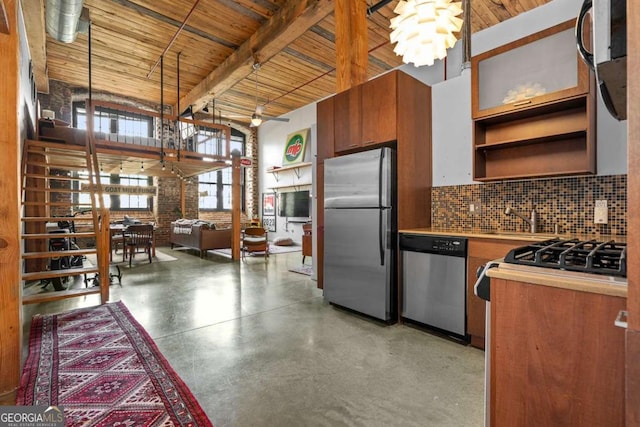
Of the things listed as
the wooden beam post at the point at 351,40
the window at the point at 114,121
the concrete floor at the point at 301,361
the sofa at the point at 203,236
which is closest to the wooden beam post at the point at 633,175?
the concrete floor at the point at 301,361

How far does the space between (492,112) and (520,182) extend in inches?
27.2

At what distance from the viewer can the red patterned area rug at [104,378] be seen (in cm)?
162

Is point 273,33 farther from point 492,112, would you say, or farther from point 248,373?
point 248,373

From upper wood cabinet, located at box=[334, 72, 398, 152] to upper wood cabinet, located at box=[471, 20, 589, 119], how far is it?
734 mm

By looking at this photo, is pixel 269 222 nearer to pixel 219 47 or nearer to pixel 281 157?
pixel 281 157

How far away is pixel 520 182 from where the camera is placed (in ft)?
9.00

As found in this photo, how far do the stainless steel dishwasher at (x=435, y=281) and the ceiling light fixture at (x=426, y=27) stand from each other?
56.6 inches

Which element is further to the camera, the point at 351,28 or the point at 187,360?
the point at 351,28

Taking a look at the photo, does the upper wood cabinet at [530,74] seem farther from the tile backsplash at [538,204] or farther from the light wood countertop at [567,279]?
the light wood countertop at [567,279]

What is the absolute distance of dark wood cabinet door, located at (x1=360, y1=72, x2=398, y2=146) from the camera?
291cm

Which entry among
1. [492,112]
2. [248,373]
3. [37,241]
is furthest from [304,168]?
[248,373]

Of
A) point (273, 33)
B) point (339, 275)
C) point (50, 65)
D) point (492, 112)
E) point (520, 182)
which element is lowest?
point (339, 275)

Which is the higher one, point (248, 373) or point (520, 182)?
point (520, 182)

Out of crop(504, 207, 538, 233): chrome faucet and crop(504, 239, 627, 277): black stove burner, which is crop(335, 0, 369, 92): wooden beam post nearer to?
Result: crop(504, 207, 538, 233): chrome faucet
